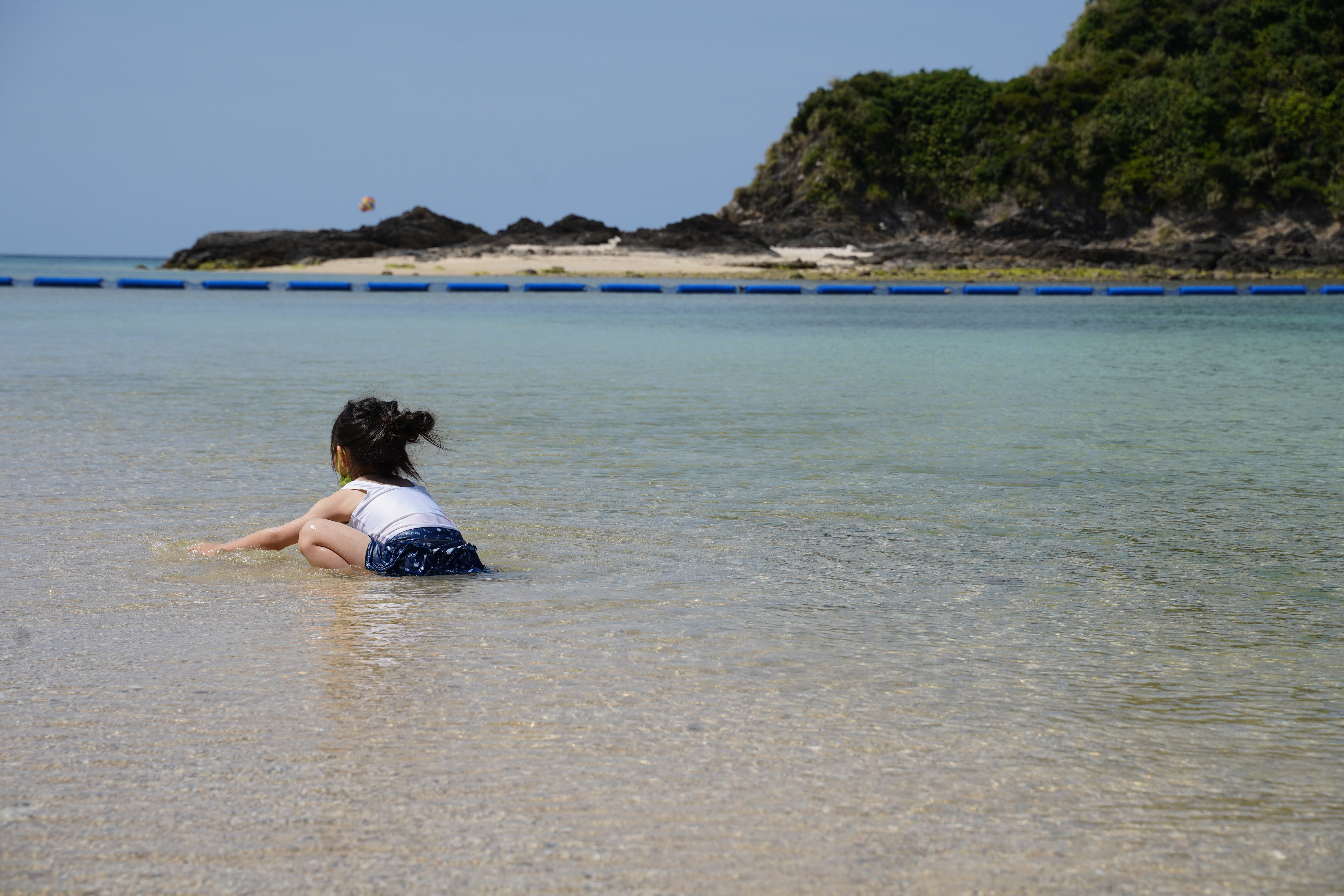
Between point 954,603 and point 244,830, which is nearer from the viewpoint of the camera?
point 244,830

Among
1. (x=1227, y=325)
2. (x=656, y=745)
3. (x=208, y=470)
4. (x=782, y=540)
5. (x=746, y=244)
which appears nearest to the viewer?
(x=656, y=745)

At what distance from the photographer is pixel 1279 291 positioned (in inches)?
1864

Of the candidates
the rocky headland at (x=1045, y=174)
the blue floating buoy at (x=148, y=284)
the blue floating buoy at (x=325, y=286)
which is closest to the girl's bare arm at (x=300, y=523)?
the blue floating buoy at (x=325, y=286)

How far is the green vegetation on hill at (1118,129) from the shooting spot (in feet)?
236

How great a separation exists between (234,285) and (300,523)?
45712 millimetres

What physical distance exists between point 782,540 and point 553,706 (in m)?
2.89

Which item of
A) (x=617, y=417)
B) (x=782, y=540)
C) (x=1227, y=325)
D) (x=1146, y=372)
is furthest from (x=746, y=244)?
(x=782, y=540)

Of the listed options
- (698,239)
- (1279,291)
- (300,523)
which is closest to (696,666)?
(300,523)

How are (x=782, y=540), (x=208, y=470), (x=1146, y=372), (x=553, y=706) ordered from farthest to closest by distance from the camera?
(x=1146, y=372) → (x=208, y=470) → (x=782, y=540) → (x=553, y=706)

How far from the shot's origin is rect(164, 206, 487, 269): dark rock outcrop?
70.3 m

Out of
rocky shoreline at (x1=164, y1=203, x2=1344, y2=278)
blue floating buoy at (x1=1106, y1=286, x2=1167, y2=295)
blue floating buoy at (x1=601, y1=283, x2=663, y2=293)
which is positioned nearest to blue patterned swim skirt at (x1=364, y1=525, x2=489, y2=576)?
blue floating buoy at (x1=601, y1=283, x2=663, y2=293)

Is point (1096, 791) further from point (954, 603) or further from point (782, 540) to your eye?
point (782, 540)

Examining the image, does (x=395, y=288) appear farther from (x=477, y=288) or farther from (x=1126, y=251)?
(x=1126, y=251)

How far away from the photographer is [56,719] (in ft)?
12.5
